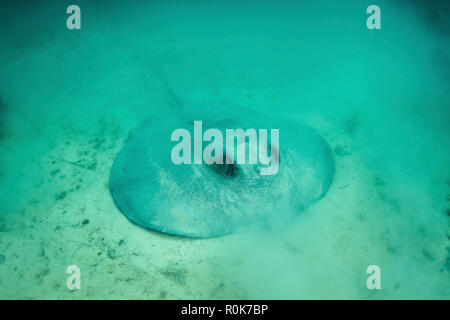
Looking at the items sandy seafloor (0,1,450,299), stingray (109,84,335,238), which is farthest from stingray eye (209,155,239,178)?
sandy seafloor (0,1,450,299)

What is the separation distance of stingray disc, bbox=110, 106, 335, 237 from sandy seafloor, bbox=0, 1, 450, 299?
31cm

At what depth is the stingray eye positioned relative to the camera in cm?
289

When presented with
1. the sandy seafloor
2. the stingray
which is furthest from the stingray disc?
the sandy seafloor

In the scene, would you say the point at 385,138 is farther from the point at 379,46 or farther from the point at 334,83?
the point at 379,46

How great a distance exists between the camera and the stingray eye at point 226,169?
289cm

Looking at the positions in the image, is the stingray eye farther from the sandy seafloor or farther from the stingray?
the sandy seafloor

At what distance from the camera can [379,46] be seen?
756 centimetres

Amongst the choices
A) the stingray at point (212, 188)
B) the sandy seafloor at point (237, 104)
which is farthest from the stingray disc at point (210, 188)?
the sandy seafloor at point (237, 104)

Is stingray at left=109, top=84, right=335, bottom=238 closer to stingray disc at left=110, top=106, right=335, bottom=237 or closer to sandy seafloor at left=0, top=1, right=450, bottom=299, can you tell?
stingray disc at left=110, top=106, right=335, bottom=237

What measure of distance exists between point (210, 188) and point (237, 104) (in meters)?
3.04

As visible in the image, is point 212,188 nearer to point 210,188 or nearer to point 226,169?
point 210,188
